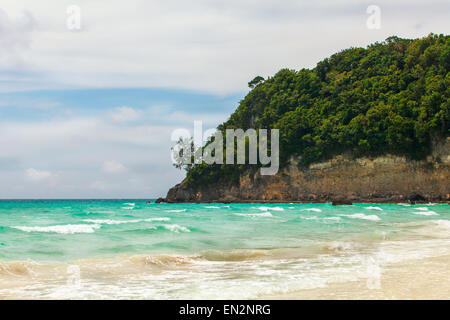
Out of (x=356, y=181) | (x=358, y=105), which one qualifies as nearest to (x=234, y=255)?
(x=356, y=181)

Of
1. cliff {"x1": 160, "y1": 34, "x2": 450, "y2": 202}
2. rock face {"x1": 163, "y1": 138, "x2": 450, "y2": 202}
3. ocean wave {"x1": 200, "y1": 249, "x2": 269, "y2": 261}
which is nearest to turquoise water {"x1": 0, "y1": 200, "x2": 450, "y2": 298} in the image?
ocean wave {"x1": 200, "y1": 249, "x2": 269, "y2": 261}

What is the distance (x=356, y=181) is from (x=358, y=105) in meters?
11.4

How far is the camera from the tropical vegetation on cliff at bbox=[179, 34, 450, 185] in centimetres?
5288

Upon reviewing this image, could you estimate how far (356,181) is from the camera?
57750mm

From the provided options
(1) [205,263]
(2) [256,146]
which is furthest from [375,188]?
(1) [205,263]

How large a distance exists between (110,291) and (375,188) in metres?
54.1

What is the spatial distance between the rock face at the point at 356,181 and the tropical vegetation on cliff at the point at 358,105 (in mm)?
1363

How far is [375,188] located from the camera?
56000mm

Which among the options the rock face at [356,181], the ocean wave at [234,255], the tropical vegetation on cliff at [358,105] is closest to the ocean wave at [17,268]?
the ocean wave at [234,255]

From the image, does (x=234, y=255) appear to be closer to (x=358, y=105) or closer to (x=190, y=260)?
(x=190, y=260)

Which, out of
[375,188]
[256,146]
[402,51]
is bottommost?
[375,188]

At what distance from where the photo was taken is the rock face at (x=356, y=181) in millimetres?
51688
